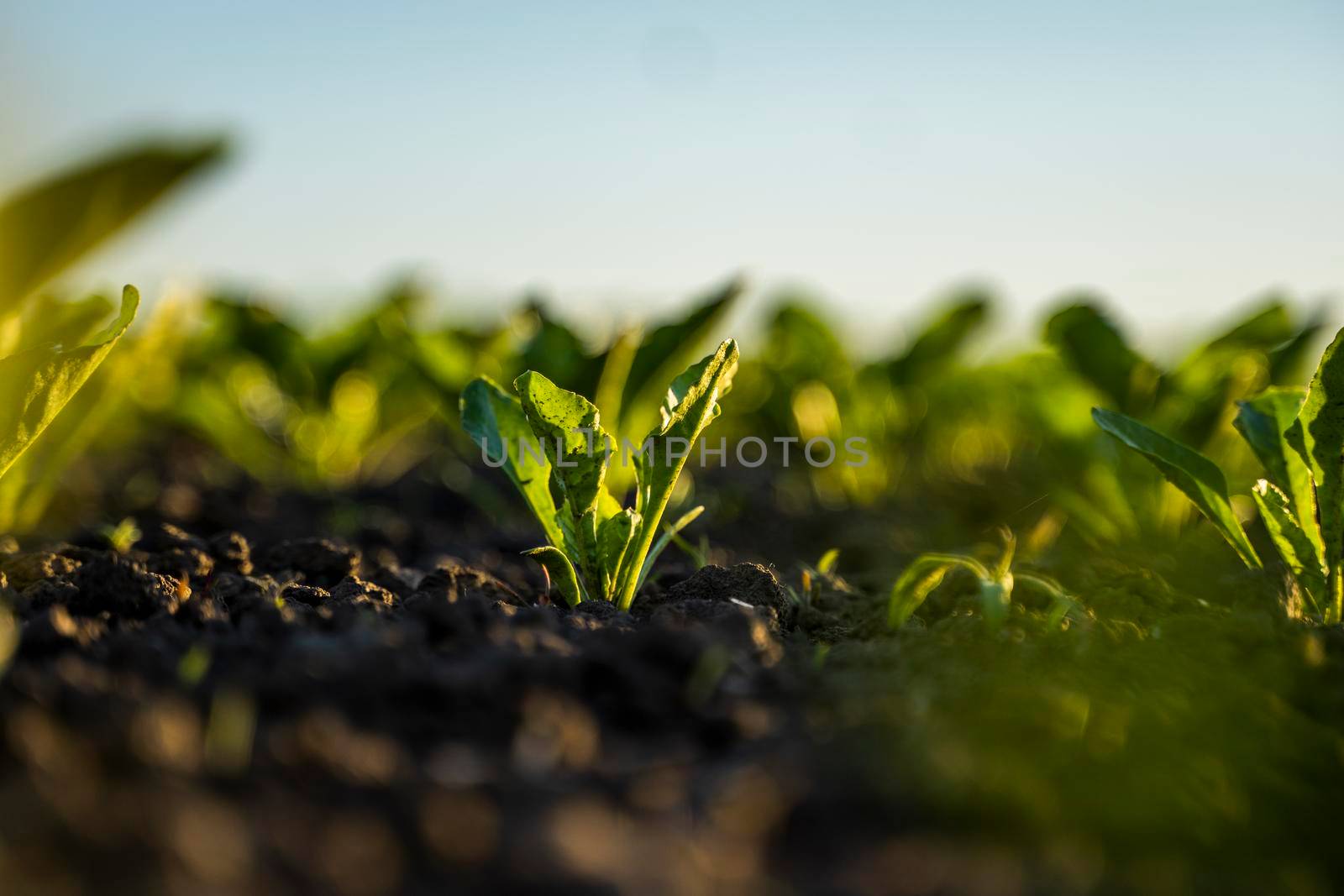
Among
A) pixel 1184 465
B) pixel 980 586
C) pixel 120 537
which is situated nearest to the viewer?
pixel 980 586

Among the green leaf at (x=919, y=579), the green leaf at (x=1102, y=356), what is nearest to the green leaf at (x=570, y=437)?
the green leaf at (x=919, y=579)

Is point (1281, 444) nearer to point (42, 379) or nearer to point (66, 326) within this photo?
point (42, 379)

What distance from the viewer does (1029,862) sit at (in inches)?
35.9

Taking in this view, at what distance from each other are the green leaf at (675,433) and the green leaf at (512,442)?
0.16 meters

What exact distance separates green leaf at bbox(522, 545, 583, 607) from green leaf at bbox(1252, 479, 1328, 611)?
1276 millimetres

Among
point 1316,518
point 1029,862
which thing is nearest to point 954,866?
point 1029,862

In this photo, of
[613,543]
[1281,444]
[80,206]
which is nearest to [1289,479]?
[1281,444]

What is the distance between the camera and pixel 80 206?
4.15 feet

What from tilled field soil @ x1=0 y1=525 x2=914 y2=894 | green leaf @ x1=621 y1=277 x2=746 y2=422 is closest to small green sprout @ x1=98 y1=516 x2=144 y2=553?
tilled field soil @ x1=0 y1=525 x2=914 y2=894

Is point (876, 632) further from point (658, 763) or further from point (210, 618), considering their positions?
point (210, 618)

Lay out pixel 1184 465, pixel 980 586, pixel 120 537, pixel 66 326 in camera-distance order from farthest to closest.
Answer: pixel 66 326
pixel 120 537
pixel 1184 465
pixel 980 586

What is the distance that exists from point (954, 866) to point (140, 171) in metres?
1.21

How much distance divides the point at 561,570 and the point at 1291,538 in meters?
1.37

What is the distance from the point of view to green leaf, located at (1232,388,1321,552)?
1784 millimetres
